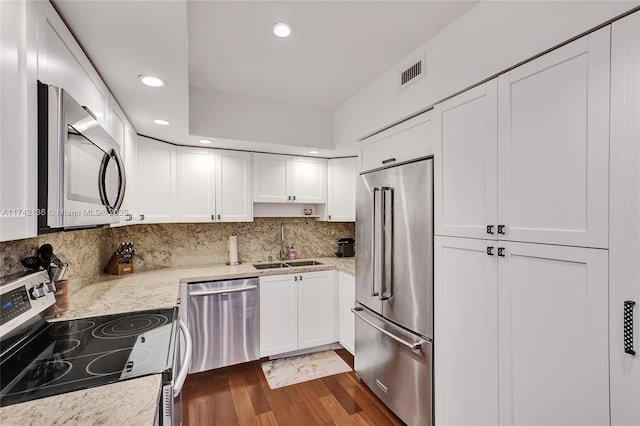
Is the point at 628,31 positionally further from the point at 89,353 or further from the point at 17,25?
the point at 89,353

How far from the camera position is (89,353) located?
3.78 ft

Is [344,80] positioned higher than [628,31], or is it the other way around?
[344,80]

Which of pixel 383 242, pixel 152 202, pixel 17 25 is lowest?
pixel 383 242

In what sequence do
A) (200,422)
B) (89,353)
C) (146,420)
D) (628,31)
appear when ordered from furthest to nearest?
(200,422), (89,353), (628,31), (146,420)

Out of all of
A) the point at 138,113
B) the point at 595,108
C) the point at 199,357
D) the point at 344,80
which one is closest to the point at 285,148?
the point at 344,80

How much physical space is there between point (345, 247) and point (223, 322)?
1.74m

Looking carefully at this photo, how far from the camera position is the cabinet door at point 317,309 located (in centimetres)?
305

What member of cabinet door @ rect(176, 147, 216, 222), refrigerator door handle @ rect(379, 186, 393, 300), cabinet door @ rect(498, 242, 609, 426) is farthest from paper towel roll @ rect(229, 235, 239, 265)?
cabinet door @ rect(498, 242, 609, 426)

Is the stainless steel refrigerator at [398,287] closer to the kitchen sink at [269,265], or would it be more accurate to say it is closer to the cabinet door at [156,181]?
the kitchen sink at [269,265]

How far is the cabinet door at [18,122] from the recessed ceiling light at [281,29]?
114 cm

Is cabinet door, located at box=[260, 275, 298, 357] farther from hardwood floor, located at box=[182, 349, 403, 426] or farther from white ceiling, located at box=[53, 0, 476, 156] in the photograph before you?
white ceiling, located at box=[53, 0, 476, 156]

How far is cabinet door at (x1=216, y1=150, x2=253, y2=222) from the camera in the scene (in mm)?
3086

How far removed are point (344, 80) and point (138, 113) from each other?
1615mm

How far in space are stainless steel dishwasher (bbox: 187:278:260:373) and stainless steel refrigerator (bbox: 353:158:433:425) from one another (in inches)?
41.9
